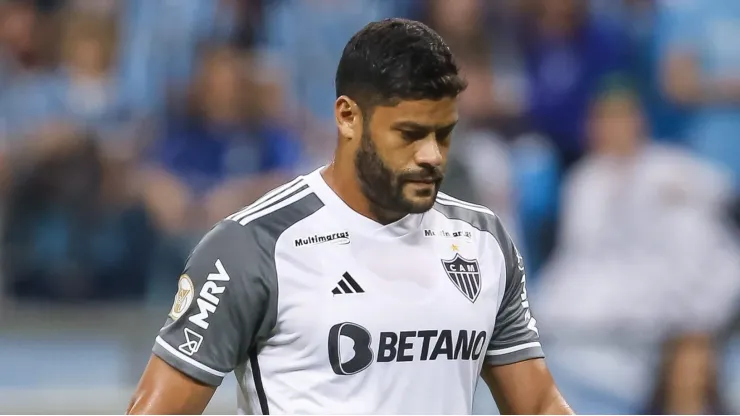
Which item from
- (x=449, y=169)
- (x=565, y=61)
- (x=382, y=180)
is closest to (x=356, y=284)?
(x=382, y=180)

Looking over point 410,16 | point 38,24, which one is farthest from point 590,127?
point 38,24

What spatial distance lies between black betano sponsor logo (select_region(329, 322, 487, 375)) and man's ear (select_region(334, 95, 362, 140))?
1.44 feet

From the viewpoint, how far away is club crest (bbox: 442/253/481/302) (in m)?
2.72

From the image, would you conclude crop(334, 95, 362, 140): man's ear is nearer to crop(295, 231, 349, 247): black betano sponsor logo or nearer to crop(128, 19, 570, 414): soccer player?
crop(128, 19, 570, 414): soccer player

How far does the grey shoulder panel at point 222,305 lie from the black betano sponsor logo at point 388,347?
16 cm

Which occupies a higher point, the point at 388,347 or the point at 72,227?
the point at 388,347

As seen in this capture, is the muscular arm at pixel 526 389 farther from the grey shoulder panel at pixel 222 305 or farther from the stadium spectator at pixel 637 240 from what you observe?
the stadium spectator at pixel 637 240

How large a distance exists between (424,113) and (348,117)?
217mm

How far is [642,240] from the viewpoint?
6.01 m

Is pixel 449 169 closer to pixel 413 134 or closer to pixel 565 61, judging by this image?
pixel 565 61

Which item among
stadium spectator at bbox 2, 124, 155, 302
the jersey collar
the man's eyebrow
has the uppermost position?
the man's eyebrow

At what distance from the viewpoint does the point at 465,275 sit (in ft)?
9.00

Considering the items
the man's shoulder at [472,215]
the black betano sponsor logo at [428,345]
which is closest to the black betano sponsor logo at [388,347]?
the black betano sponsor logo at [428,345]

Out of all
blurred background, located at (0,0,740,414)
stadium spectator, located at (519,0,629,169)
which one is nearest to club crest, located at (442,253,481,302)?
blurred background, located at (0,0,740,414)
